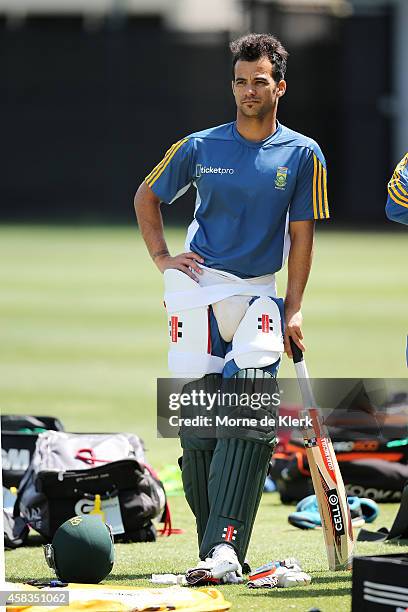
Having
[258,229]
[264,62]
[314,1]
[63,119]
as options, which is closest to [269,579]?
[258,229]

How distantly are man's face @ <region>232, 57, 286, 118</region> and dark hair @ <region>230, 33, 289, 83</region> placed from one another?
0.06 feet

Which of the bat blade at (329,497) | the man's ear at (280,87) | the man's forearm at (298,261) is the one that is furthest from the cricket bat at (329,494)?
the man's ear at (280,87)

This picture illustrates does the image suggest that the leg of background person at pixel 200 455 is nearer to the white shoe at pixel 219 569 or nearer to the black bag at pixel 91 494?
the white shoe at pixel 219 569

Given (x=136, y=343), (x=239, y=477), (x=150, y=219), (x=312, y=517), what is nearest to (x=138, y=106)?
(x=136, y=343)

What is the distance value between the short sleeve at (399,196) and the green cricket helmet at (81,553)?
63.4 inches

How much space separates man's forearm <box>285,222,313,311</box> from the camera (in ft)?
18.7

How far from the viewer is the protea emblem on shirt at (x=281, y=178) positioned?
223 inches

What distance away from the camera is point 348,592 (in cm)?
497

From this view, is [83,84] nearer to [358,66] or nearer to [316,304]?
[358,66]

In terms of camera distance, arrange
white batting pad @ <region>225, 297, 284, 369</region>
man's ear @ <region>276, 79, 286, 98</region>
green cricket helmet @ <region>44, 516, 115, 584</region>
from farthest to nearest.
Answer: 1. man's ear @ <region>276, 79, 286, 98</region>
2. white batting pad @ <region>225, 297, 284, 369</region>
3. green cricket helmet @ <region>44, 516, 115, 584</region>

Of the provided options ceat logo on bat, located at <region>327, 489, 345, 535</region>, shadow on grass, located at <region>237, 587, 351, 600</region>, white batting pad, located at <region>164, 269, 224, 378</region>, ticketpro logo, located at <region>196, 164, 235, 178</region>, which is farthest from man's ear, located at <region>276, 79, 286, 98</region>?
shadow on grass, located at <region>237, 587, 351, 600</region>

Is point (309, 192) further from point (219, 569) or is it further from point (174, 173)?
point (219, 569)

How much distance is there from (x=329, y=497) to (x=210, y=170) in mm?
1364

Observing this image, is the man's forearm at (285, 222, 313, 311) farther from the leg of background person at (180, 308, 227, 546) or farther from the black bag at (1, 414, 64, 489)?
the black bag at (1, 414, 64, 489)
